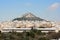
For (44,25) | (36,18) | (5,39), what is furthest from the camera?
(36,18)

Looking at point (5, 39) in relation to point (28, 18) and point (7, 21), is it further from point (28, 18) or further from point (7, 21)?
point (28, 18)

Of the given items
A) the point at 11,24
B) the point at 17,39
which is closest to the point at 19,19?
the point at 11,24

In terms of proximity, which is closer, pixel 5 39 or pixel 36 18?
pixel 5 39

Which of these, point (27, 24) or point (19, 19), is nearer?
point (27, 24)

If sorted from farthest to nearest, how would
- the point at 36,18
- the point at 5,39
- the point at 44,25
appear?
the point at 36,18 < the point at 44,25 < the point at 5,39

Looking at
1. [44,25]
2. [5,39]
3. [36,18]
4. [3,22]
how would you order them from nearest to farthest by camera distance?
[5,39] → [44,25] → [3,22] → [36,18]

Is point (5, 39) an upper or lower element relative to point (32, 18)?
lower

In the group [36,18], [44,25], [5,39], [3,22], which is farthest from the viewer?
[36,18]

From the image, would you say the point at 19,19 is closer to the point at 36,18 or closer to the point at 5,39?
the point at 36,18

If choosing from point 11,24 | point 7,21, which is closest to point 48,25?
point 11,24
